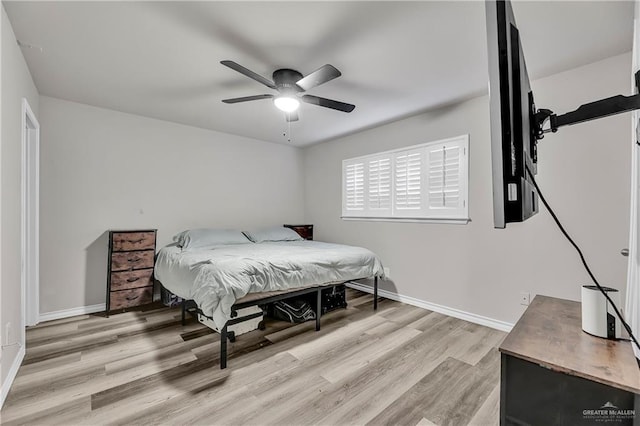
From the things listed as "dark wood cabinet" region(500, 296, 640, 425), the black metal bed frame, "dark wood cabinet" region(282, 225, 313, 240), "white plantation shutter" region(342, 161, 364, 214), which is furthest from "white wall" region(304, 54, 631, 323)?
"dark wood cabinet" region(500, 296, 640, 425)

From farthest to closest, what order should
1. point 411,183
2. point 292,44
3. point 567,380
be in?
point 411,183 < point 292,44 < point 567,380

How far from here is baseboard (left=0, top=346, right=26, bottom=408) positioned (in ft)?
5.71

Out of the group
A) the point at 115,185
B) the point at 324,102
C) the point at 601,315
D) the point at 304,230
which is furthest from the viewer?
the point at 304,230

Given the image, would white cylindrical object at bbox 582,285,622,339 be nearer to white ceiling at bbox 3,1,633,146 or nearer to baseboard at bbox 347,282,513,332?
white ceiling at bbox 3,1,633,146

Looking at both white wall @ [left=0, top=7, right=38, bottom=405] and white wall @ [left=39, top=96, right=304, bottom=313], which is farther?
white wall @ [left=39, top=96, right=304, bottom=313]

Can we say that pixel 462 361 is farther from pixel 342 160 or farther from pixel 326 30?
pixel 342 160

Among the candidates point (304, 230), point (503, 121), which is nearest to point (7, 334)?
point (503, 121)

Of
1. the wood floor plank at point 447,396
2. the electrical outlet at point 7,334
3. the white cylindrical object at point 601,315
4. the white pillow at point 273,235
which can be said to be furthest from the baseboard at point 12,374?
the white cylindrical object at point 601,315

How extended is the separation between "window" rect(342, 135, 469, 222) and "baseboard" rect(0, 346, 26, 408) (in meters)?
3.69

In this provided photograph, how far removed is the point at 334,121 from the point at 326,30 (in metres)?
1.86

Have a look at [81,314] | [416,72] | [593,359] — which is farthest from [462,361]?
[81,314]

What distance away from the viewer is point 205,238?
3.61m

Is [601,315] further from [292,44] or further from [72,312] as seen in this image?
[72,312]

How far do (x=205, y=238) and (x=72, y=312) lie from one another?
1.59 metres
